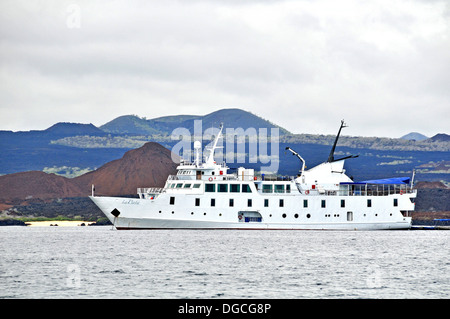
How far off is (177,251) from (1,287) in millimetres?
17255

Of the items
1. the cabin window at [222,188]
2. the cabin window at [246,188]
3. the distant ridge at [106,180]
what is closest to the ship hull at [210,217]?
the cabin window at [222,188]

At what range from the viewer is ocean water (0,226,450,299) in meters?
31.2

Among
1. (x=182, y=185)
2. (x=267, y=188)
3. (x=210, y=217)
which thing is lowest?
(x=210, y=217)

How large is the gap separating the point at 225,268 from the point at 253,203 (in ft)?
95.7

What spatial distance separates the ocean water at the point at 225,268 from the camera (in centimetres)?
3123

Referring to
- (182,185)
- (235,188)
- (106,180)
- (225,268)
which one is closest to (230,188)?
(235,188)

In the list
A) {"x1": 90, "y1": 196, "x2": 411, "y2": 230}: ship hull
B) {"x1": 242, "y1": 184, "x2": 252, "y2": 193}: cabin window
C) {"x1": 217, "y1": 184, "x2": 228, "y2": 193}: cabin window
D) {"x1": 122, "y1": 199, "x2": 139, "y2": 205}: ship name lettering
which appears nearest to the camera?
{"x1": 90, "y1": 196, "x2": 411, "y2": 230}: ship hull

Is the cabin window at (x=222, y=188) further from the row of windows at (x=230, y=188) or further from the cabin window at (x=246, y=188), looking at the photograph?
the cabin window at (x=246, y=188)

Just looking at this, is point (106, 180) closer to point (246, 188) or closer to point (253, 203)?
point (246, 188)

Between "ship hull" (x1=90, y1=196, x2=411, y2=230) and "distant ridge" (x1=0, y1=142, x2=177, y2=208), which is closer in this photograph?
"ship hull" (x1=90, y1=196, x2=411, y2=230)

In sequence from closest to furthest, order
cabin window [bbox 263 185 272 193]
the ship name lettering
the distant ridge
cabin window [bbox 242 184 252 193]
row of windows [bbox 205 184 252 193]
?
the ship name lettering, row of windows [bbox 205 184 252 193], cabin window [bbox 242 184 252 193], cabin window [bbox 263 185 272 193], the distant ridge

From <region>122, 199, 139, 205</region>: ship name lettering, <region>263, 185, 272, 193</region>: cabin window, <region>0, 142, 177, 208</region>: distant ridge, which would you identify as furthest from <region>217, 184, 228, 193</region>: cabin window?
<region>0, 142, 177, 208</region>: distant ridge

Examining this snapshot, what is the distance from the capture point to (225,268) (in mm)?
38812

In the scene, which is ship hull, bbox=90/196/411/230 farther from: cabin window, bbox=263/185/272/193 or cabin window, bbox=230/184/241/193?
cabin window, bbox=263/185/272/193
